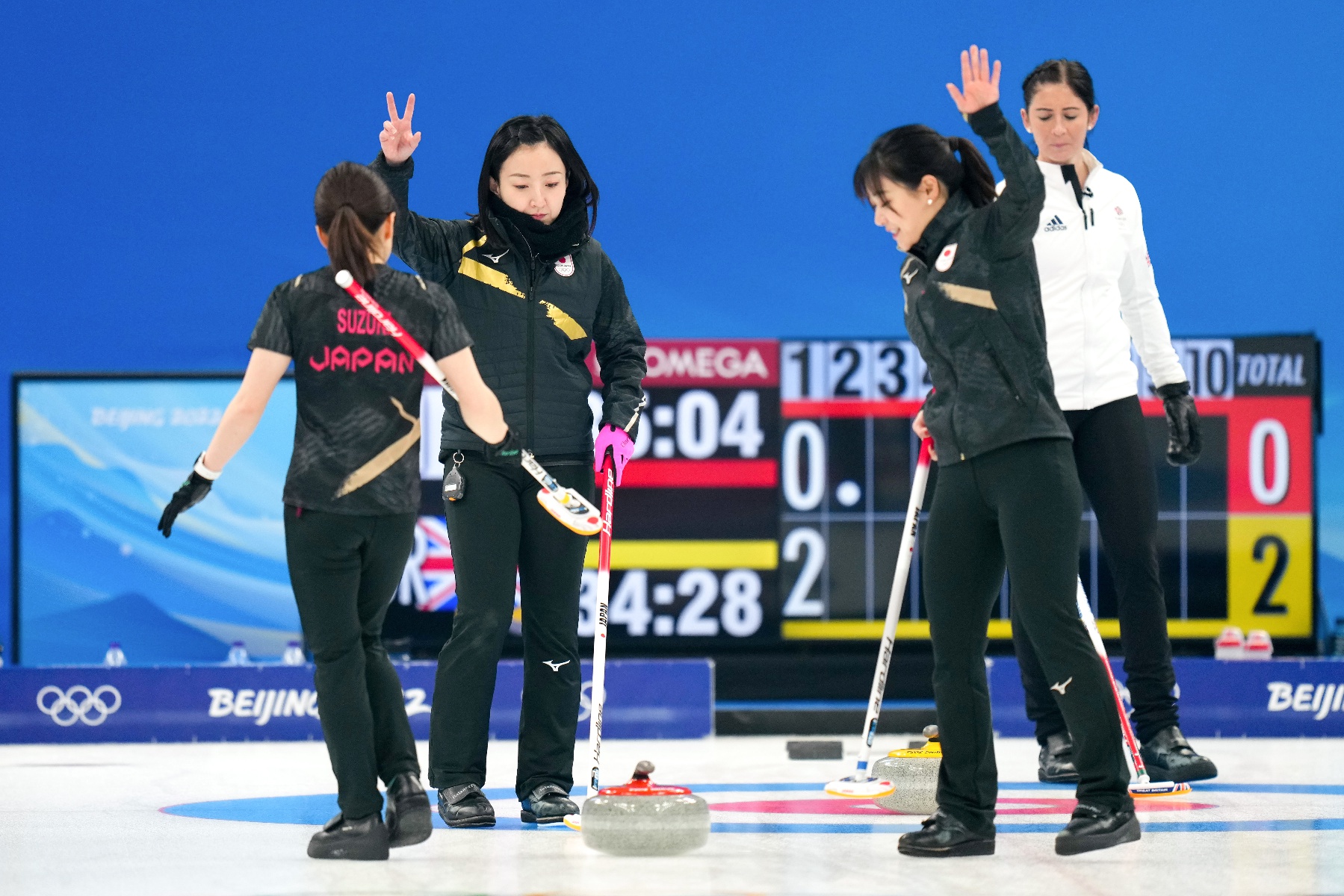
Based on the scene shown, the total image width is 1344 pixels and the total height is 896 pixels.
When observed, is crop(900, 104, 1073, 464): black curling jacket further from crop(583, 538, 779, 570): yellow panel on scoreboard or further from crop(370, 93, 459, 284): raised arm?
crop(583, 538, 779, 570): yellow panel on scoreboard

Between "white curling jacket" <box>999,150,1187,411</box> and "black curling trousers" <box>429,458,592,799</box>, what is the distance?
1.23 m

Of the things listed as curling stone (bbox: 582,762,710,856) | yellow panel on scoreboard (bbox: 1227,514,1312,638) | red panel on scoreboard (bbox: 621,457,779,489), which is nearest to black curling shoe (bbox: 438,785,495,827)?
curling stone (bbox: 582,762,710,856)

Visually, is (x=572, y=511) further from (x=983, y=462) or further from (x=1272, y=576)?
(x=1272, y=576)

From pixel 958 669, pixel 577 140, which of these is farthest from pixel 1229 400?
pixel 958 669

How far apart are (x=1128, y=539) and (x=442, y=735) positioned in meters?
1.74

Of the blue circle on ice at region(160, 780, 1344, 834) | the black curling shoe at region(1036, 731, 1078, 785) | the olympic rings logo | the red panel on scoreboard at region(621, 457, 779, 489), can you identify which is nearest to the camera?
the blue circle on ice at region(160, 780, 1344, 834)

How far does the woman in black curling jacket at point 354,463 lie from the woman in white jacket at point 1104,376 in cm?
157

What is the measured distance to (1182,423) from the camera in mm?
3965

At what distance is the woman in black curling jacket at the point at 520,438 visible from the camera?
11.3ft

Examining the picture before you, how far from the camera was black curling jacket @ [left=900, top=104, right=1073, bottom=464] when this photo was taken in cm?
285

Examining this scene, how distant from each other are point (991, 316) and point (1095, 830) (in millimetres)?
974

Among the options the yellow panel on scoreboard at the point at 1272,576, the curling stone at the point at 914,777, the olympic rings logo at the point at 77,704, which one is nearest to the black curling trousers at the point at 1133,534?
the curling stone at the point at 914,777

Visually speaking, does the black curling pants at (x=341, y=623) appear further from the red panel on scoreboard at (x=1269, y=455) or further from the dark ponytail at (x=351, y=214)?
the red panel on scoreboard at (x=1269, y=455)

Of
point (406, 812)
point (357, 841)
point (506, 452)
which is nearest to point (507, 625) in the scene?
point (506, 452)
